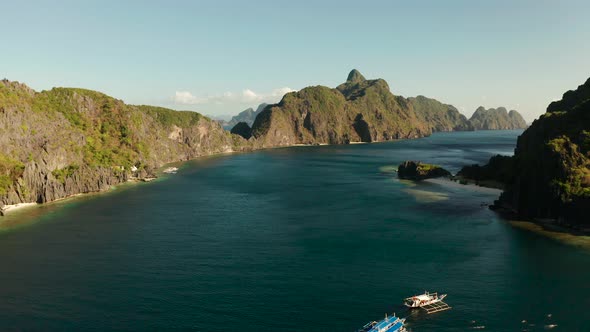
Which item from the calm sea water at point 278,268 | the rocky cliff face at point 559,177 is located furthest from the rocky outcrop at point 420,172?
the rocky cliff face at point 559,177

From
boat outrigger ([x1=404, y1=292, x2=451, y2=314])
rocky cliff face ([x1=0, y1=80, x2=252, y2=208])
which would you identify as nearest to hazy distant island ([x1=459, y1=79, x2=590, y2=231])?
boat outrigger ([x1=404, y1=292, x2=451, y2=314])

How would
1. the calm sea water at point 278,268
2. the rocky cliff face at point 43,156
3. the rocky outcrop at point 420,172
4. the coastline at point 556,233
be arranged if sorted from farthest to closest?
the rocky outcrop at point 420,172 → the rocky cliff face at point 43,156 → the coastline at point 556,233 → the calm sea water at point 278,268

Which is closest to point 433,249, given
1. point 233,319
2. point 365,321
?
point 365,321

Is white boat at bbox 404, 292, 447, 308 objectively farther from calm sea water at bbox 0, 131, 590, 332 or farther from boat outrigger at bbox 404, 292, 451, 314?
calm sea water at bbox 0, 131, 590, 332

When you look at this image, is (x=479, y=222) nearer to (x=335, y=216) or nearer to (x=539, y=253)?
(x=539, y=253)

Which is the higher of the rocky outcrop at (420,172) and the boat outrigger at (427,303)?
the rocky outcrop at (420,172)

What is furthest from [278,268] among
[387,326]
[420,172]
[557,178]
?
[420,172]

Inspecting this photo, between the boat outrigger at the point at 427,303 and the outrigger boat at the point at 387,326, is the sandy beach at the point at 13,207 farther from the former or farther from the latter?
the boat outrigger at the point at 427,303
